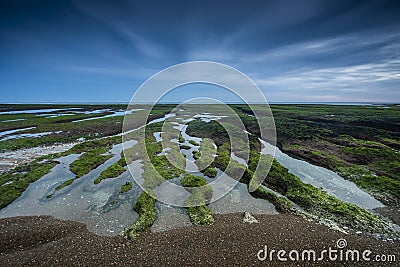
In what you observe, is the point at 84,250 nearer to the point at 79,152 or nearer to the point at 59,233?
the point at 59,233

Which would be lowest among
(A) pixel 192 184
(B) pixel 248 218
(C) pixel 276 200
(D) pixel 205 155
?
(C) pixel 276 200

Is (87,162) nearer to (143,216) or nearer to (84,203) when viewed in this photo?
(84,203)

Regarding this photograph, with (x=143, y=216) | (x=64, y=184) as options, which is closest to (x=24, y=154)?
(x=64, y=184)

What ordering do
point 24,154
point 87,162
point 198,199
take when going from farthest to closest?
point 24,154, point 87,162, point 198,199

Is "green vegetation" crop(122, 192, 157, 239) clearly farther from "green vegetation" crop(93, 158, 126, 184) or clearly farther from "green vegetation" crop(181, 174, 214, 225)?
"green vegetation" crop(93, 158, 126, 184)

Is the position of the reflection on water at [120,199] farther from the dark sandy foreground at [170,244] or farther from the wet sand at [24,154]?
the wet sand at [24,154]

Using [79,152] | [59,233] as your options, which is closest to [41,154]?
[79,152]
